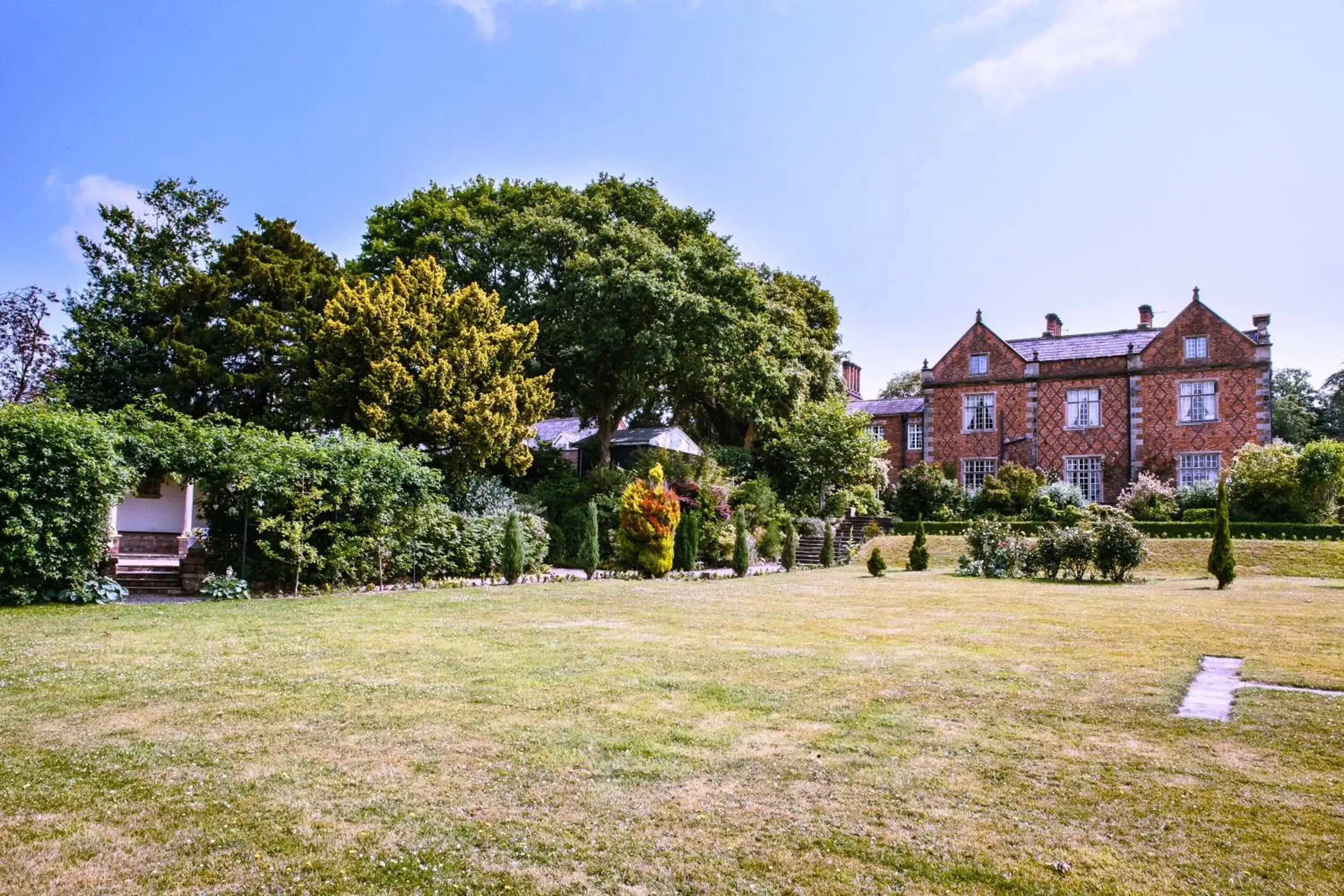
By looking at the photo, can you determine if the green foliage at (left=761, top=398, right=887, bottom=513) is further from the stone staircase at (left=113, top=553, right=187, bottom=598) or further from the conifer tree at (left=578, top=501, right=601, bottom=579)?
the stone staircase at (left=113, top=553, right=187, bottom=598)

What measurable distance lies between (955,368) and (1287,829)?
39226 millimetres

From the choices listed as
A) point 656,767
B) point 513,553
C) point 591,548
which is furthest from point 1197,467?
point 656,767

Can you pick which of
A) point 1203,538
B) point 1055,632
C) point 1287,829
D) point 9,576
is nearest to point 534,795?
point 1287,829

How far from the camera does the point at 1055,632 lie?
10.5 m

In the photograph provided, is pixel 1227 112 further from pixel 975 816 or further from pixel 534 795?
pixel 534 795

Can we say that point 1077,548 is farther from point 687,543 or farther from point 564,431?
point 564,431

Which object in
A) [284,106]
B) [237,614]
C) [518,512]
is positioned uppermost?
[284,106]

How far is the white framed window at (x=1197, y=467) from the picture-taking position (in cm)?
3544

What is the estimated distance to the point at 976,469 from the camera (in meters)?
40.3

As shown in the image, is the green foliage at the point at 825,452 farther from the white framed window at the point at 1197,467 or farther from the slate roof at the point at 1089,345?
the white framed window at the point at 1197,467

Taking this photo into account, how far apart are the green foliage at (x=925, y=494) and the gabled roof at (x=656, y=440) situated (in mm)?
9958

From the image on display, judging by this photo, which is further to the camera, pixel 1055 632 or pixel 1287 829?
pixel 1055 632

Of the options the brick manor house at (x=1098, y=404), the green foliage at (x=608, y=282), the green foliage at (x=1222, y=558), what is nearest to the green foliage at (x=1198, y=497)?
the brick manor house at (x=1098, y=404)

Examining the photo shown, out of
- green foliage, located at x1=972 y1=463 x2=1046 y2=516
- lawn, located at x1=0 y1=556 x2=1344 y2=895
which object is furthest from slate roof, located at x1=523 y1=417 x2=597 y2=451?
lawn, located at x1=0 y1=556 x2=1344 y2=895
